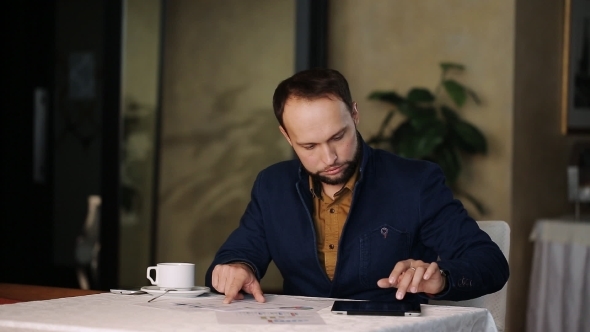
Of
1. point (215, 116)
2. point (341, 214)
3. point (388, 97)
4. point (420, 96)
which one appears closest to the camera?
point (341, 214)

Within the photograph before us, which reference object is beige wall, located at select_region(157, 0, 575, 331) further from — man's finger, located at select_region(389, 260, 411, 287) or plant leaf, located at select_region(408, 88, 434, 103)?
man's finger, located at select_region(389, 260, 411, 287)

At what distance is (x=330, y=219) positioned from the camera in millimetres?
2246

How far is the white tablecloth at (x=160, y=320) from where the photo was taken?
1.46 meters

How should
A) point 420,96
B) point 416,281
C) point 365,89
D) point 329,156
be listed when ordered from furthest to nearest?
point 365,89 < point 420,96 < point 329,156 < point 416,281

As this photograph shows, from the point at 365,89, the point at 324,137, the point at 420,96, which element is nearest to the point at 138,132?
the point at 365,89

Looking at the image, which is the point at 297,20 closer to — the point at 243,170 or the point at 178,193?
the point at 243,170

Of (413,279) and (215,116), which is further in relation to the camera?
(215,116)

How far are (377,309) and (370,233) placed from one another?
1.87 feet

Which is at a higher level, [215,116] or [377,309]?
[215,116]

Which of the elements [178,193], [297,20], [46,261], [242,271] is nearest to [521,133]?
[297,20]

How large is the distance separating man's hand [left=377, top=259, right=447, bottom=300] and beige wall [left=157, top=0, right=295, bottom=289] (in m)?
2.98

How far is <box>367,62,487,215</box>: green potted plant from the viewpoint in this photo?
4.07 metres

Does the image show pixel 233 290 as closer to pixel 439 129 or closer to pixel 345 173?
pixel 345 173

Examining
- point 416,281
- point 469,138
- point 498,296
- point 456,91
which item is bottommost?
point 498,296
